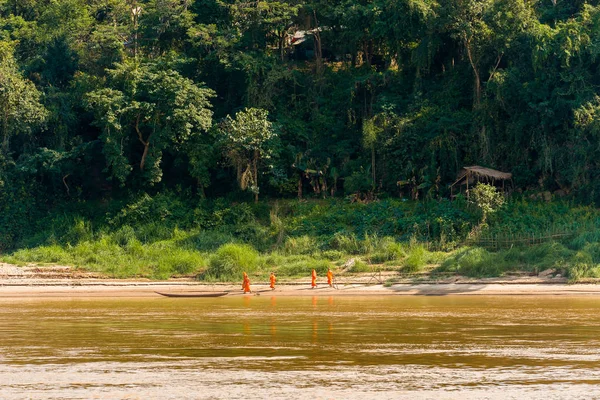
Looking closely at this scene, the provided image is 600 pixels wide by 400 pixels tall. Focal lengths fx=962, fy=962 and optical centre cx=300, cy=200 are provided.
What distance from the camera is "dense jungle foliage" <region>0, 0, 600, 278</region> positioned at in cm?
3834

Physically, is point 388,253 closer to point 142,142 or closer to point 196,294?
point 196,294

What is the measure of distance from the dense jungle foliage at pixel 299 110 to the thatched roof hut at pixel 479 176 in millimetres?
801

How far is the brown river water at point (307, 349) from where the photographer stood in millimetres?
17344

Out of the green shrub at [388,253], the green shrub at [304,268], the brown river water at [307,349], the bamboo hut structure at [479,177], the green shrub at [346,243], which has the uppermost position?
the bamboo hut structure at [479,177]

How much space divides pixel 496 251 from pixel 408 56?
12064mm

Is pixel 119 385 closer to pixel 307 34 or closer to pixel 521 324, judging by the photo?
pixel 521 324

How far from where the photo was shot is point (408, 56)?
4319cm

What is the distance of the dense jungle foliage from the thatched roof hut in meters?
0.80

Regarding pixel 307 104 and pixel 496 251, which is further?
pixel 307 104

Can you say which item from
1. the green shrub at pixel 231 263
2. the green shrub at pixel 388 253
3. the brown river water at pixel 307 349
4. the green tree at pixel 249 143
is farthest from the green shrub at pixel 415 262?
the green tree at pixel 249 143

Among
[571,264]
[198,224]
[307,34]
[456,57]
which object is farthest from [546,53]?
[198,224]

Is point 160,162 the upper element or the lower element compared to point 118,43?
lower

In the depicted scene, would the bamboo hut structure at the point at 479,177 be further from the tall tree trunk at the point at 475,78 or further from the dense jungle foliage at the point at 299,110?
the tall tree trunk at the point at 475,78

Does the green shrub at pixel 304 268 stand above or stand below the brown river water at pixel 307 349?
above
